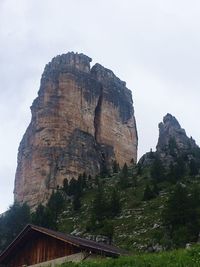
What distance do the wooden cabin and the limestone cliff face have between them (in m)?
78.4

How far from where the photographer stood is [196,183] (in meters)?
67.2

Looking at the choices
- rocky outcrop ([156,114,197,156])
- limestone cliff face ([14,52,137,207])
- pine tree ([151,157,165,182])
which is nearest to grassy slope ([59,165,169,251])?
pine tree ([151,157,165,182])

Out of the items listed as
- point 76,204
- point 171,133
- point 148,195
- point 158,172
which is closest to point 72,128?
point 171,133

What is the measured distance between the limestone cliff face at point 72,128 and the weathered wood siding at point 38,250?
→ 78371 millimetres

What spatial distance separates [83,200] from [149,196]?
14433 mm

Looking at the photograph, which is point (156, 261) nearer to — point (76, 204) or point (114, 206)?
point (114, 206)

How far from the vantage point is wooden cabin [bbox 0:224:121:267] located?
1057 inches

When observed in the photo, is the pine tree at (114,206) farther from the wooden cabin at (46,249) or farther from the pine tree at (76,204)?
the wooden cabin at (46,249)

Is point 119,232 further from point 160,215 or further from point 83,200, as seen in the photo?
point 83,200

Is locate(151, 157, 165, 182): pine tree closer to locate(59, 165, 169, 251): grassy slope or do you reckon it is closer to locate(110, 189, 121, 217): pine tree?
locate(59, 165, 169, 251): grassy slope

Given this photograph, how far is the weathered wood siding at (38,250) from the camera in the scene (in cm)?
2786

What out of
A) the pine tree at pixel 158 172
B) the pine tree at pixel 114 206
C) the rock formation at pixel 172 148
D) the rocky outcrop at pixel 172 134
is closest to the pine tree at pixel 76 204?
the pine tree at pixel 114 206

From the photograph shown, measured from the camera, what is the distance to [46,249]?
94.7 feet

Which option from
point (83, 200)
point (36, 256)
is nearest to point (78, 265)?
point (36, 256)
